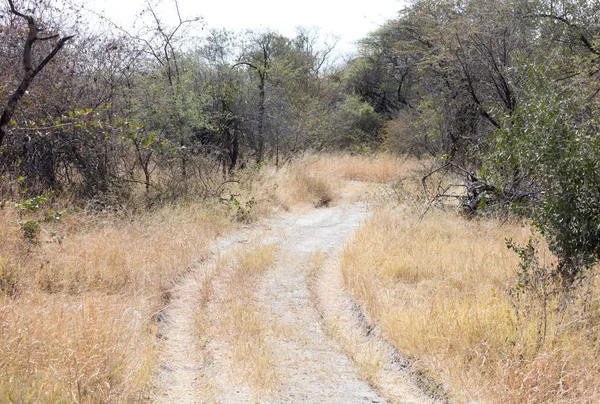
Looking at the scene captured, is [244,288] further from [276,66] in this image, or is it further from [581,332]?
[276,66]

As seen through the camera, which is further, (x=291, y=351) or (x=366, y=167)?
(x=366, y=167)

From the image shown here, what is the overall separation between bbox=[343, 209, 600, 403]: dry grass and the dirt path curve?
0.95 ft

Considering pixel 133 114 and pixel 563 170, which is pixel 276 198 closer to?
pixel 133 114

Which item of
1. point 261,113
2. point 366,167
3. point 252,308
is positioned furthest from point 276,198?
point 366,167

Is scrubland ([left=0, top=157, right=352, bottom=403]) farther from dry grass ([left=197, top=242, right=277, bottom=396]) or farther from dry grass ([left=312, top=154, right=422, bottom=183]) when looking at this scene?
dry grass ([left=312, top=154, right=422, bottom=183])

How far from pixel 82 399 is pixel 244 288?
9.96 ft

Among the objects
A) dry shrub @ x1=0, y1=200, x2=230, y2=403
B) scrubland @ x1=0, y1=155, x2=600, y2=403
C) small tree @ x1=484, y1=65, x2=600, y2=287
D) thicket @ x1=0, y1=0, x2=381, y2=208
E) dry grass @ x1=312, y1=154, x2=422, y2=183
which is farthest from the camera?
dry grass @ x1=312, y1=154, x2=422, y2=183

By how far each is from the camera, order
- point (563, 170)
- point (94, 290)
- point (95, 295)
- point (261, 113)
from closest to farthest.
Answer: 1. point (563, 170)
2. point (95, 295)
3. point (94, 290)
4. point (261, 113)

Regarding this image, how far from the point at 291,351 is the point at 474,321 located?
164cm

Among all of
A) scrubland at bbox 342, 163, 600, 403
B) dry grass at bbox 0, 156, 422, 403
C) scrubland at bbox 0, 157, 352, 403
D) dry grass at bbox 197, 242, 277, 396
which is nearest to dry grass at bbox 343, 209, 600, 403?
scrubland at bbox 342, 163, 600, 403

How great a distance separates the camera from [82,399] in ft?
10.3

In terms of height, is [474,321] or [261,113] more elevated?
[261,113]

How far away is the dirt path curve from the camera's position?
3785 mm

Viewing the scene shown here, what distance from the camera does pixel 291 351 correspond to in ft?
15.0
